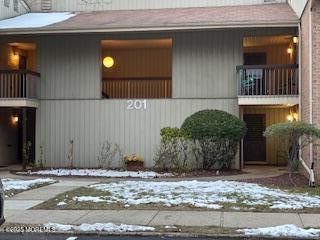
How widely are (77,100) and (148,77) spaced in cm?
353

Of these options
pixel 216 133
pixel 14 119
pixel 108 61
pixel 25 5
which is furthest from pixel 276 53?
pixel 14 119

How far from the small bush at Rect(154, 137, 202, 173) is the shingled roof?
13.9 ft

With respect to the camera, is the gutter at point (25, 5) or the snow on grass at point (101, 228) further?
the gutter at point (25, 5)

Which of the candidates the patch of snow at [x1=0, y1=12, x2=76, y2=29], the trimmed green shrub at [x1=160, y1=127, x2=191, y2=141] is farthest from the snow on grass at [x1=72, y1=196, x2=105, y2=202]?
the patch of snow at [x1=0, y1=12, x2=76, y2=29]

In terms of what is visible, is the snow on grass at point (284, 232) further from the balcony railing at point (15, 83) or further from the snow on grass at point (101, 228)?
the balcony railing at point (15, 83)

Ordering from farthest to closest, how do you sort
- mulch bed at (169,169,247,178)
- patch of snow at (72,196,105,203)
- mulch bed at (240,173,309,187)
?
mulch bed at (169,169,247,178) → mulch bed at (240,173,309,187) → patch of snow at (72,196,105,203)

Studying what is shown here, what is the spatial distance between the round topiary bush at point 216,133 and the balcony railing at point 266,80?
4.15ft

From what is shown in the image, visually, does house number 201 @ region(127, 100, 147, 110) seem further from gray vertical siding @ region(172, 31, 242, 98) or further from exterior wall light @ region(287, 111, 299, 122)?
exterior wall light @ region(287, 111, 299, 122)

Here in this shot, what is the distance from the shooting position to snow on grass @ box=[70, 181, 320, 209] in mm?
11305

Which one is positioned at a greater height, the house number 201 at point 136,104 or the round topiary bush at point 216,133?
the house number 201 at point 136,104

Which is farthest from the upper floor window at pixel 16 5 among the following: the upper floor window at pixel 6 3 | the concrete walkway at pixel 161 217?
the concrete walkway at pixel 161 217

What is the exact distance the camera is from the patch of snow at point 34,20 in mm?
Result: 20555

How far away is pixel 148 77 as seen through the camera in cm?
2344

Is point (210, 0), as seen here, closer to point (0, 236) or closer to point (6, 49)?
point (6, 49)
